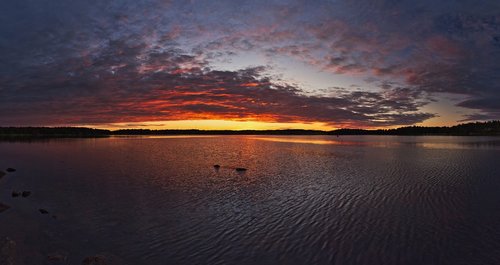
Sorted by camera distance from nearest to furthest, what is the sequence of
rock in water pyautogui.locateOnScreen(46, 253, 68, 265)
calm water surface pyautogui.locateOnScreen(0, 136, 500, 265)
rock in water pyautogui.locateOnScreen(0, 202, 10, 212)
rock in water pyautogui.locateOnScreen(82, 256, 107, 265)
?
1. rock in water pyautogui.locateOnScreen(82, 256, 107, 265)
2. rock in water pyautogui.locateOnScreen(46, 253, 68, 265)
3. calm water surface pyautogui.locateOnScreen(0, 136, 500, 265)
4. rock in water pyautogui.locateOnScreen(0, 202, 10, 212)

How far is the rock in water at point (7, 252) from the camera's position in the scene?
11.0 m

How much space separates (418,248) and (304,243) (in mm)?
4679

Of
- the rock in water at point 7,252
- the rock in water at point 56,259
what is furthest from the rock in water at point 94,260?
the rock in water at point 7,252

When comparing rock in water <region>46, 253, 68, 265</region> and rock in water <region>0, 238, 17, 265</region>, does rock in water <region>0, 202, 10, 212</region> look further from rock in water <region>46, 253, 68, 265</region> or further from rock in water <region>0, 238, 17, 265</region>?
rock in water <region>46, 253, 68, 265</region>

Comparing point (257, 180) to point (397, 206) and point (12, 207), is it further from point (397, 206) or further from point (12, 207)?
point (12, 207)

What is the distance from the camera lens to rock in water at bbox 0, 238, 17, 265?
433 inches

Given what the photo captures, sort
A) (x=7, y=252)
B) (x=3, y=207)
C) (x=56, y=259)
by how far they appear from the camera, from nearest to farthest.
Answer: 1. (x=56, y=259)
2. (x=7, y=252)
3. (x=3, y=207)

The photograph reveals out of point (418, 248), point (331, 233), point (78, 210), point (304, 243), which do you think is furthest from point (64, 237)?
point (418, 248)

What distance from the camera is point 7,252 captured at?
11.6 meters

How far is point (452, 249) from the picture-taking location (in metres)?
12.5

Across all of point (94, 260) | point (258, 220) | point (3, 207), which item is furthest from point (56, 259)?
point (3, 207)

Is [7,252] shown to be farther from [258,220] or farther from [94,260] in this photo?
[258,220]

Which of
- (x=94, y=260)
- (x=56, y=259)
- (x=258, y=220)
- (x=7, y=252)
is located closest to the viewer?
(x=94, y=260)

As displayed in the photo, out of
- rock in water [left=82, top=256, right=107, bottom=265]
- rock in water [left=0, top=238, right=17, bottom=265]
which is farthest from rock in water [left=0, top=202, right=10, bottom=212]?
rock in water [left=82, top=256, right=107, bottom=265]
